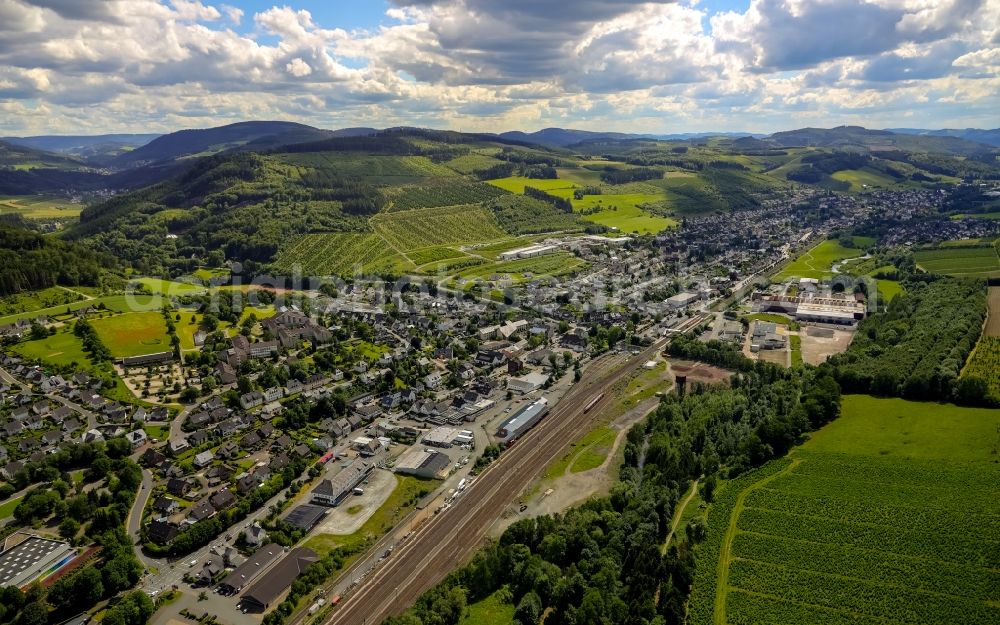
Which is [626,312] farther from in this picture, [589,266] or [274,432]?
[274,432]

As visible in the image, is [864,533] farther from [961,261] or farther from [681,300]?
[961,261]

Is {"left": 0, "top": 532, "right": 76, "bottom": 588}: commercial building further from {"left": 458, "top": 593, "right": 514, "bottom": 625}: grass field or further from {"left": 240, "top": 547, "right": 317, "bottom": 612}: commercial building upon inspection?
{"left": 458, "top": 593, "right": 514, "bottom": 625}: grass field

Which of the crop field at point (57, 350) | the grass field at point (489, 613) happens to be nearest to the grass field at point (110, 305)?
the crop field at point (57, 350)

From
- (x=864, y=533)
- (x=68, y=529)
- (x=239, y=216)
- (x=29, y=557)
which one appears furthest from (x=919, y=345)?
(x=239, y=216)

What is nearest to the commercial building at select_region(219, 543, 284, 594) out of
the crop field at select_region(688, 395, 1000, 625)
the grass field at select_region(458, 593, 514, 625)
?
the grass field at select_region(458, 593, 514, 625)

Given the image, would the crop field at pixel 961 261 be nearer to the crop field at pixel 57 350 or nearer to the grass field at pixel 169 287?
the grass field at pixel 169 287

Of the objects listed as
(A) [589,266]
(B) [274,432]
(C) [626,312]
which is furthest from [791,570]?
(A) [589,266]
